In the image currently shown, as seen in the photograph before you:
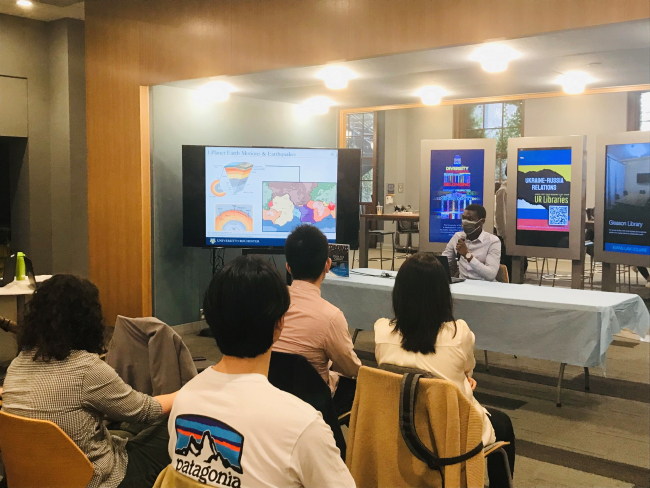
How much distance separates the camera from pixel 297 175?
227 inches

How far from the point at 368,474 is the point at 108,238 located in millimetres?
4544

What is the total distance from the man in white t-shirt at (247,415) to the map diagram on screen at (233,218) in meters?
4.45

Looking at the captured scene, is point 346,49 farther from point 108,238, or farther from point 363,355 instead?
point 108,238

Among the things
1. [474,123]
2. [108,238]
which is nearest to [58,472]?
[108,238]

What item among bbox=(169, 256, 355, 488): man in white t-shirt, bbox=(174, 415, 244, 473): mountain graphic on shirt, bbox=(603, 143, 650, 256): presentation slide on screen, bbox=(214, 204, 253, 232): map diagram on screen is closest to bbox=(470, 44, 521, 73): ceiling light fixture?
bbox=(603, 143, 650, 256): presentation slide on screen

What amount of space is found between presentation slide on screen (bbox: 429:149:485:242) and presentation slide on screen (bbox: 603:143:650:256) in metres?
1.16

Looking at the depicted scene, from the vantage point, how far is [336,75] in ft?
16.4

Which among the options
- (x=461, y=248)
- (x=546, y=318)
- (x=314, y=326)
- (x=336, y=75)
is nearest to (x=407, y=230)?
(x=461, y=248)

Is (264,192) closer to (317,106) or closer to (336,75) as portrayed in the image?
(336,75)

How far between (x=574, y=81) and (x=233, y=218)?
10.0ft

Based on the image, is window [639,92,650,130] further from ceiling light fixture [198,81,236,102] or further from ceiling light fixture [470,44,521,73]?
ceiling light fixture [198,81,236,102]

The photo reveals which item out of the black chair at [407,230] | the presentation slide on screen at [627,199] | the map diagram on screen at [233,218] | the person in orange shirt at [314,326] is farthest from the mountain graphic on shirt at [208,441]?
the black chair at [407,230]

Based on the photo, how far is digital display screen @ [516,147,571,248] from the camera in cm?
548

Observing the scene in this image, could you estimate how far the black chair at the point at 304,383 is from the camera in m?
2.04
